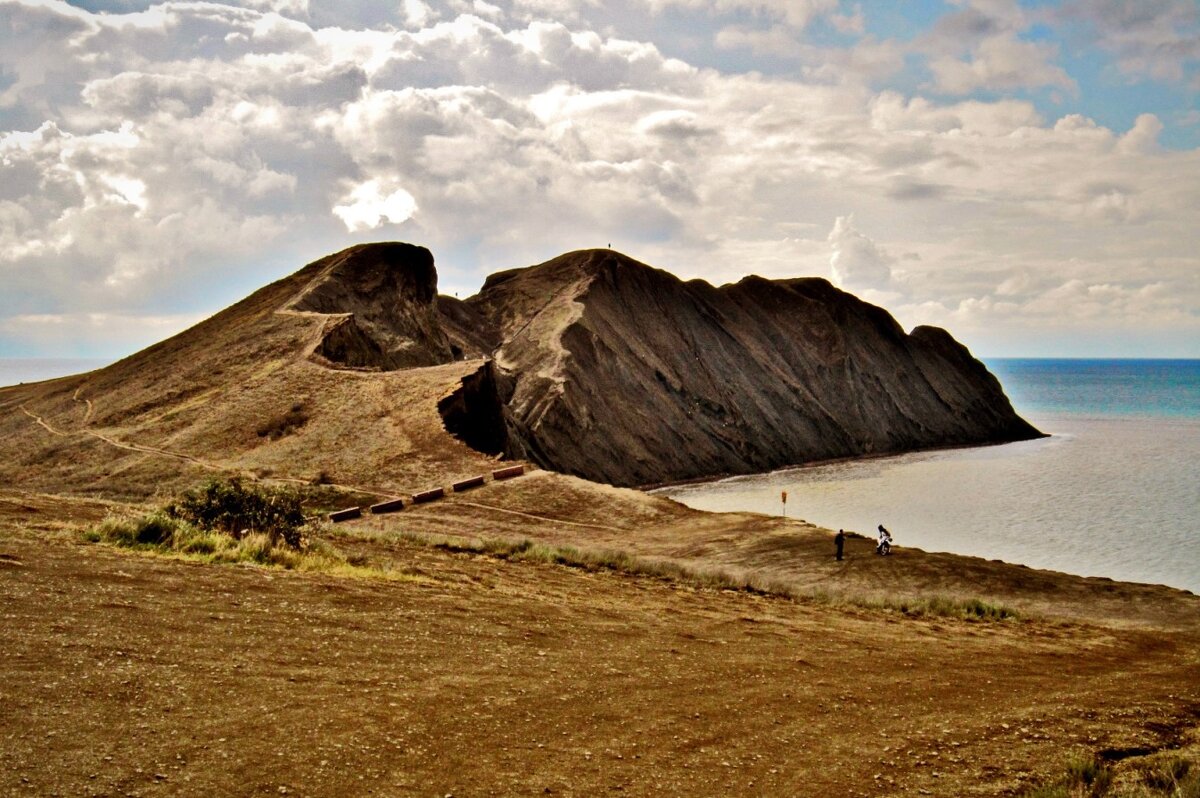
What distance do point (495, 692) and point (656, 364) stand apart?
6704cm

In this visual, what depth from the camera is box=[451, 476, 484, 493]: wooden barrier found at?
38.9 meters

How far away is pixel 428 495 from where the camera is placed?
37.6m

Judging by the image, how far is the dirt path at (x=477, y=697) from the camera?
28.8 ft

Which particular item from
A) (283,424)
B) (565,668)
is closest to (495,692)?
(565,668)

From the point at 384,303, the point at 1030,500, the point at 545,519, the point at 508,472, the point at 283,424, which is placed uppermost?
the point at 384,303

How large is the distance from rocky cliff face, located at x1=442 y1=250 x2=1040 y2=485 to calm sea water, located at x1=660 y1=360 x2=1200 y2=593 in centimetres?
498

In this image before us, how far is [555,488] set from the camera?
39.4m

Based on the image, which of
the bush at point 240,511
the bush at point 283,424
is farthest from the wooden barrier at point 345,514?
the bush at point 240,511

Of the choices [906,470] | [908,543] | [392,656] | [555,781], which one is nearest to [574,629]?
[392,656]

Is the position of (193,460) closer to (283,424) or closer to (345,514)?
(283,424)

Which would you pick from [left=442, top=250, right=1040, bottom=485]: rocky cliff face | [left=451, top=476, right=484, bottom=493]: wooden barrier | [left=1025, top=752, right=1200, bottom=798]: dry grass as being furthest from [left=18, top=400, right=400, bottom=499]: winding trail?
[left=1025, top=752, right=1200, bottom=798]: dry grass

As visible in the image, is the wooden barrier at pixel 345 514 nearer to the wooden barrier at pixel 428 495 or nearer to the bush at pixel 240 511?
the wooden barrier at pixel 428 495

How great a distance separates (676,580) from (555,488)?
15.4 meters

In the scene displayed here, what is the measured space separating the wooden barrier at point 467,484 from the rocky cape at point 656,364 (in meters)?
6.61
